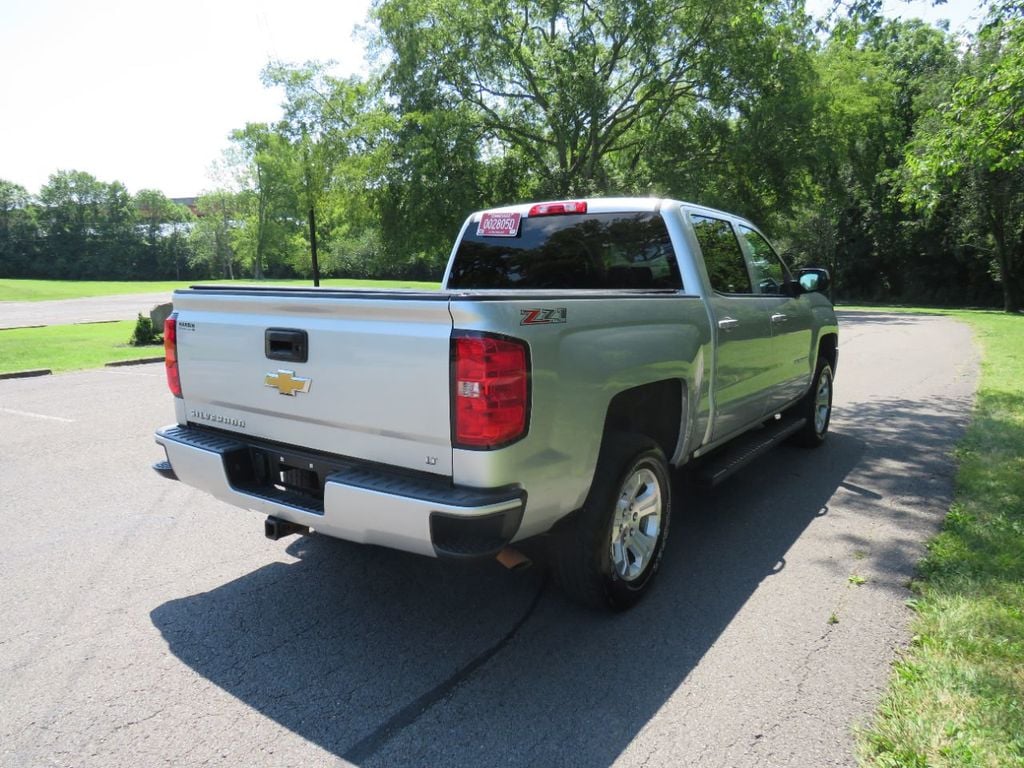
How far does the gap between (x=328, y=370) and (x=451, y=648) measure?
1.32m

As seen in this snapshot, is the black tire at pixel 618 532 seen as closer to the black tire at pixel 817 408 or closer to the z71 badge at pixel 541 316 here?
the z71 badge at pixel 541 316

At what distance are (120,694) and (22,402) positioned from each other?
7513 millimetres

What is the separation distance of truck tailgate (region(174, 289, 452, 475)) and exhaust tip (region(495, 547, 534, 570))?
53cm

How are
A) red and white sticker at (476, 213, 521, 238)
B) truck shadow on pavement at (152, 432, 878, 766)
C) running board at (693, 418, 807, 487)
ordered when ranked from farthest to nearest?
red and white sticker at (476, 213, 521, 238), running board at (693, 418, 807, 487), truck shadow on pavement at (152, 432, 878, 766)

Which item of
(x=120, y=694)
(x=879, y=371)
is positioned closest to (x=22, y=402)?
(x=120, y=694)

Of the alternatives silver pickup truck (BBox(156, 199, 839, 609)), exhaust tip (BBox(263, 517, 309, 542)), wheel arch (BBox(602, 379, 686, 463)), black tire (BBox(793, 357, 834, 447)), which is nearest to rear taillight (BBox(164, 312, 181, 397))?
silver pickup truck (BBox(156, 199, 839, 609))

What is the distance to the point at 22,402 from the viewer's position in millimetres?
8617

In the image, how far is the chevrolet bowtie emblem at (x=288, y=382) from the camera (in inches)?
119

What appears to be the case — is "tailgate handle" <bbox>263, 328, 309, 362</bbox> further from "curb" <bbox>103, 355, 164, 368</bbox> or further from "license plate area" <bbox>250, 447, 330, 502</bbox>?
"curb" <bbox>103, 355, 164, 368</bbox>

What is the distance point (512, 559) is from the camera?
2.96 metres

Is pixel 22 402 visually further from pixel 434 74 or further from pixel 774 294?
pixel 434 74

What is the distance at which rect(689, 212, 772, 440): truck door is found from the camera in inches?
168

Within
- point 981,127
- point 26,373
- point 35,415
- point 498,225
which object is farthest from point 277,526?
point 981,127

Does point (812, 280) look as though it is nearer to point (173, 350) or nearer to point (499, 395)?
point (499, 395)
